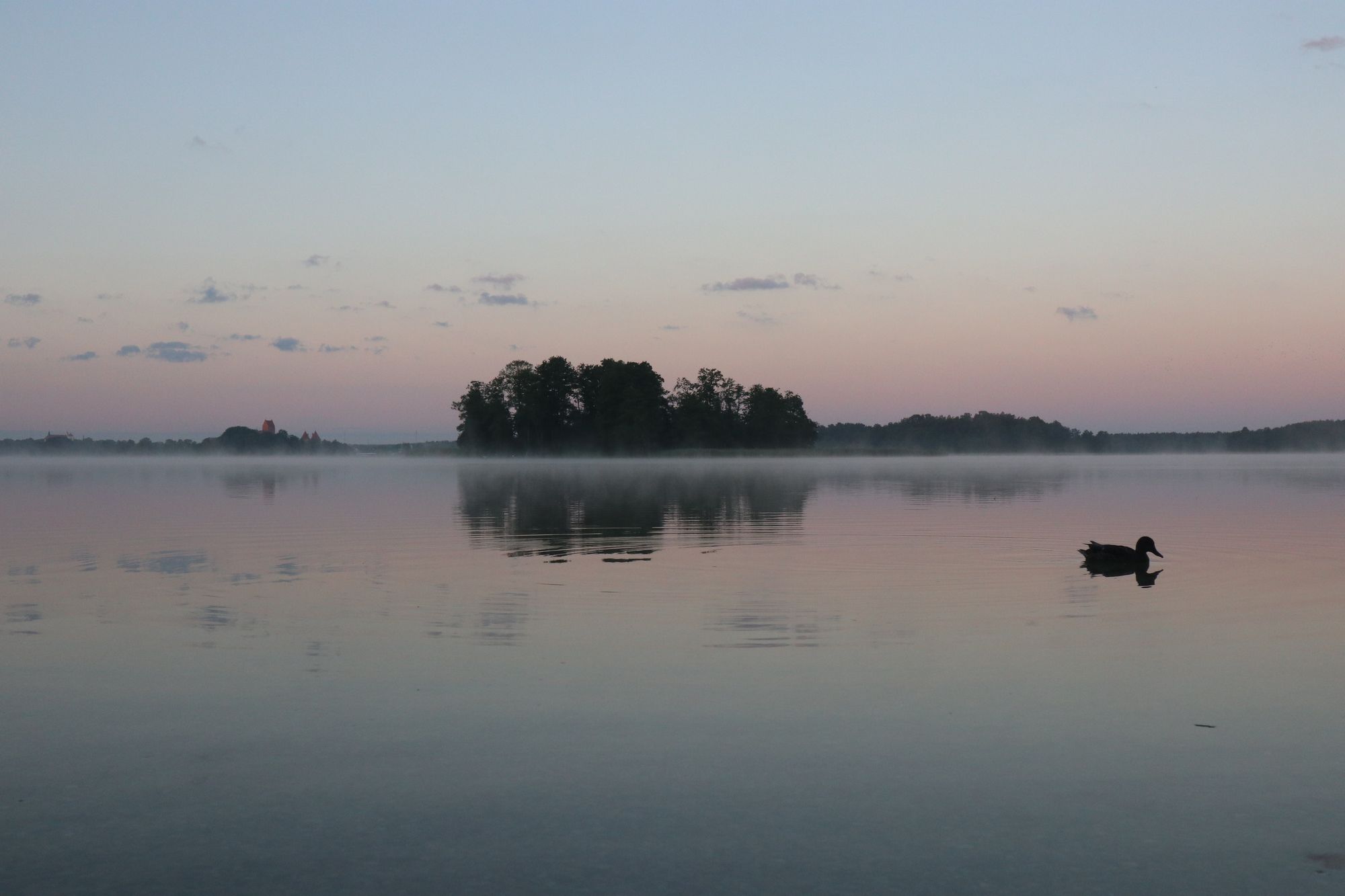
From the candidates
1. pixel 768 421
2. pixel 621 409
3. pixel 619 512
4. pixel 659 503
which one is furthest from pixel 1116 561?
pixel 768 421

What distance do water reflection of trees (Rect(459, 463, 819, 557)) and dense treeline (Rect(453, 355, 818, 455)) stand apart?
108 meters

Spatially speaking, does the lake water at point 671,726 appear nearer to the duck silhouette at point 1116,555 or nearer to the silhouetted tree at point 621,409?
the duck silhouette at point 1116,555

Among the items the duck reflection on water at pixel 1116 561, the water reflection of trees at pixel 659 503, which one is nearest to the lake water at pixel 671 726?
the duck reflection on water at pixel 1116 561

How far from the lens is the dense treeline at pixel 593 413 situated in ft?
578

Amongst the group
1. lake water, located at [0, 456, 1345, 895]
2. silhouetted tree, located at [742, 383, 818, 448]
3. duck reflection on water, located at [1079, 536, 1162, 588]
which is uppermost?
silhouetted tree, located at [742, 383, 818, 448]

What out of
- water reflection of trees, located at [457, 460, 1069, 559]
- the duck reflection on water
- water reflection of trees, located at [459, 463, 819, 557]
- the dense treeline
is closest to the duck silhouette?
the duck reflection on water

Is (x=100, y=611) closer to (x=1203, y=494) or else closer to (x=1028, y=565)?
(x=1028, y=565)

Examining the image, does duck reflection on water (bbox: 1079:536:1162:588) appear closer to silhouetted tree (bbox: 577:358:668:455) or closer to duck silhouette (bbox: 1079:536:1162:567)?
duck silhouette (bbox: 1079:536:1162:567)

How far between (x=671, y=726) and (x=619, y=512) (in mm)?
A: 27453

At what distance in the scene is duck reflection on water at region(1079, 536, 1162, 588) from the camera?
1954 cm

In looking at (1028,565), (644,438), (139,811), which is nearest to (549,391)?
(644,438)

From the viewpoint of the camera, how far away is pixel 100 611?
14.8 m

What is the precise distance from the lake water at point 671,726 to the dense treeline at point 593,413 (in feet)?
508

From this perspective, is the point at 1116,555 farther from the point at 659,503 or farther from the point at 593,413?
the point at 593,413
